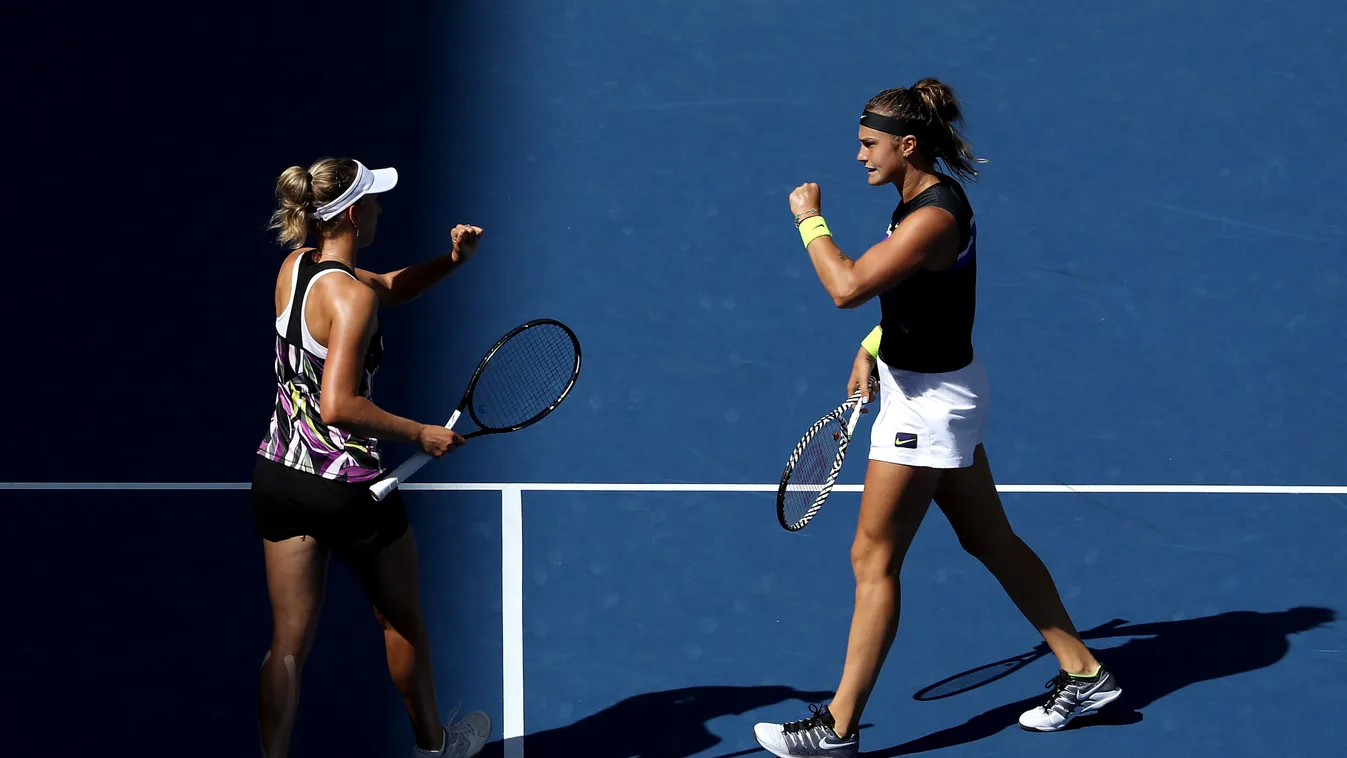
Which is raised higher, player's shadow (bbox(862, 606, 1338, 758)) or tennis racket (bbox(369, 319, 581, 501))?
tennis racket (bbox(369, 319, 581, 501))

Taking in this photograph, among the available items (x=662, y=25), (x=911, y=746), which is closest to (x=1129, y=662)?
(x=911, y=746)

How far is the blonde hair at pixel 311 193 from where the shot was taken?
4.11 metres

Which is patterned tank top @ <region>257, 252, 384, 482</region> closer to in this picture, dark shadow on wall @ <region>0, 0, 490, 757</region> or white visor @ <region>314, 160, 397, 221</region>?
white visor @ <region>314, 160, 397, 221</region>

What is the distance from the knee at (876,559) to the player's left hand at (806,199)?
0.95 m

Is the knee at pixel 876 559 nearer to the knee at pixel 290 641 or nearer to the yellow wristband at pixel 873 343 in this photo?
the yellow wristband at pixel 873 343

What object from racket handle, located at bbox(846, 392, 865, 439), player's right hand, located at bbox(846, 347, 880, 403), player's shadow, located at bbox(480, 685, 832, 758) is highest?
player's right hand, located at bbox(846, 347, 880, 403)

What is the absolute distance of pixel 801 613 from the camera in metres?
5.29

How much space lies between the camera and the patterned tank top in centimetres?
405

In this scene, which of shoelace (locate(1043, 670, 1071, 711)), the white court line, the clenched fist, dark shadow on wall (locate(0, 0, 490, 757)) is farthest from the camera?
the white court line

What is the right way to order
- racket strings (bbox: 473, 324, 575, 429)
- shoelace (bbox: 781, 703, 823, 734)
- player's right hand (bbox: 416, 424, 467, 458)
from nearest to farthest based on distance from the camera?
1. player's right hand (bbox: 416, 424, 467, 458)
2. shoelace (bbox: 781, 703, 823, 734)
3. racket strings (bbox: 473, 324, 575, 429)

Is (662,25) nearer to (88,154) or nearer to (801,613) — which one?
(88,154)

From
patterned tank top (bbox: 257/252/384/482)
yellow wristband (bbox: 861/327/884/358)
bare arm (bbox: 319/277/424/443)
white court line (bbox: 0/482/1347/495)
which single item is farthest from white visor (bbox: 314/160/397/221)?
white court line (bbox: 0/482/1347/495)

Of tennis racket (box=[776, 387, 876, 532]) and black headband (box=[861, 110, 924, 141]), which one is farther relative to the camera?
tennis racket (box=[776, 387, 876, 532])

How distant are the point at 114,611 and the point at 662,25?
3.74m
